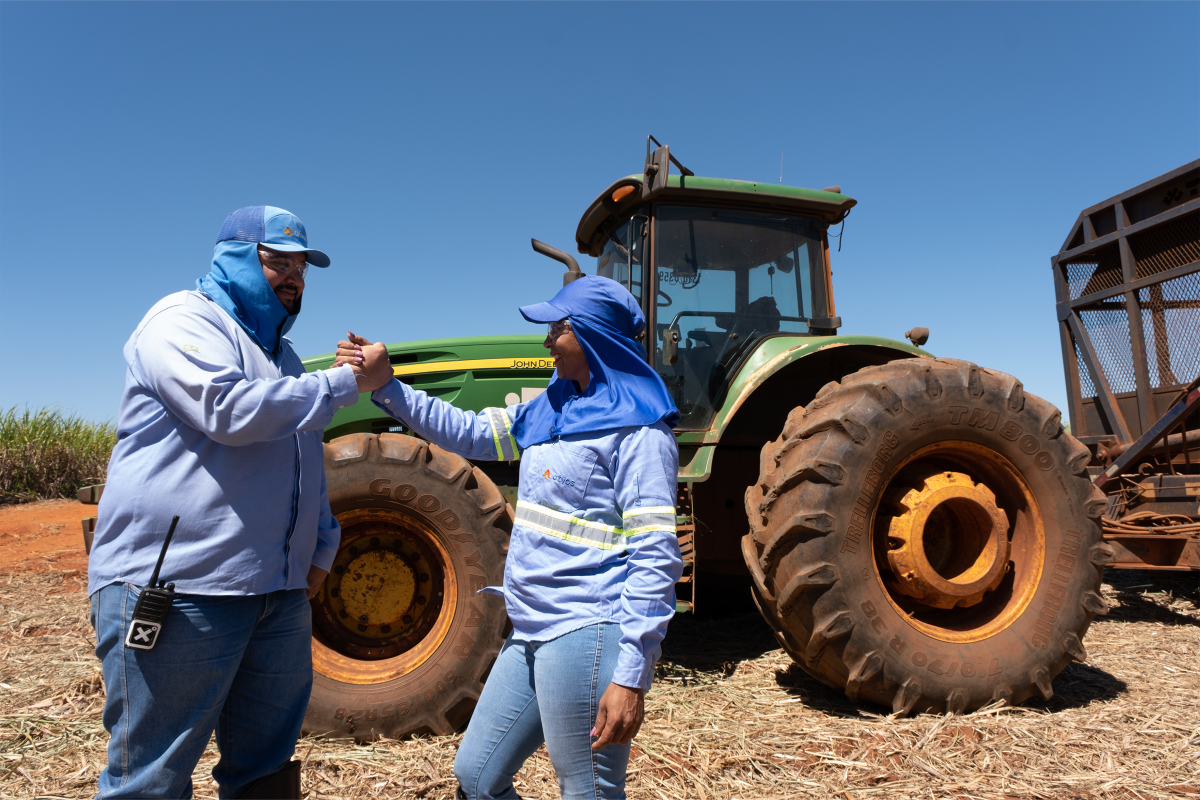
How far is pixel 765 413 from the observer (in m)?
4.55

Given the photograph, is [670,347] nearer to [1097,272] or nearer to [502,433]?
[502,433]

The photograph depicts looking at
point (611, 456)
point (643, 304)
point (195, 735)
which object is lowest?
point (195, 735)

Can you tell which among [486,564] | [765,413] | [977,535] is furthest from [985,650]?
[486,564]

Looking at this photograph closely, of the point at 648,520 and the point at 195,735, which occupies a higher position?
the point at 648,520

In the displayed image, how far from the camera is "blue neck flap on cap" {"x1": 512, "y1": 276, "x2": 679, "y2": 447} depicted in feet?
6.18

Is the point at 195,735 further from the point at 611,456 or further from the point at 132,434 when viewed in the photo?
the point at 611,456

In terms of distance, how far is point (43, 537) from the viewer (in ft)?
32.7

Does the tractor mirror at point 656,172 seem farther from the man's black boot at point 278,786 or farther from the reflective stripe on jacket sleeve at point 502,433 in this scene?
the man's black boot at point 278,786

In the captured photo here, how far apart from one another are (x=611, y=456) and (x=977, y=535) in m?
2.65

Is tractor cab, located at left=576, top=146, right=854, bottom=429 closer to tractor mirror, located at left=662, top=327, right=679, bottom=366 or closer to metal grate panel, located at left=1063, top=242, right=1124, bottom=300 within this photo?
tractor mirror, located at left=662, top=327, right=679, bottom=366

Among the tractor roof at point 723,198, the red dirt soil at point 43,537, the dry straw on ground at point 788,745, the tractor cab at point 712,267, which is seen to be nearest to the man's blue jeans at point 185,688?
the dry straw on ground at point 788,745

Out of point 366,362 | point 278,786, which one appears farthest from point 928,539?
point 278,786

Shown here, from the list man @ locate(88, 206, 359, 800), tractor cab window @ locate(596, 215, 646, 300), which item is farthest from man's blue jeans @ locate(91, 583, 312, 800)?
tractor cab window @ locate(596, 215, 646, 300)

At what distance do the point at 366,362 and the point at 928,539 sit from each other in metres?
2.98
